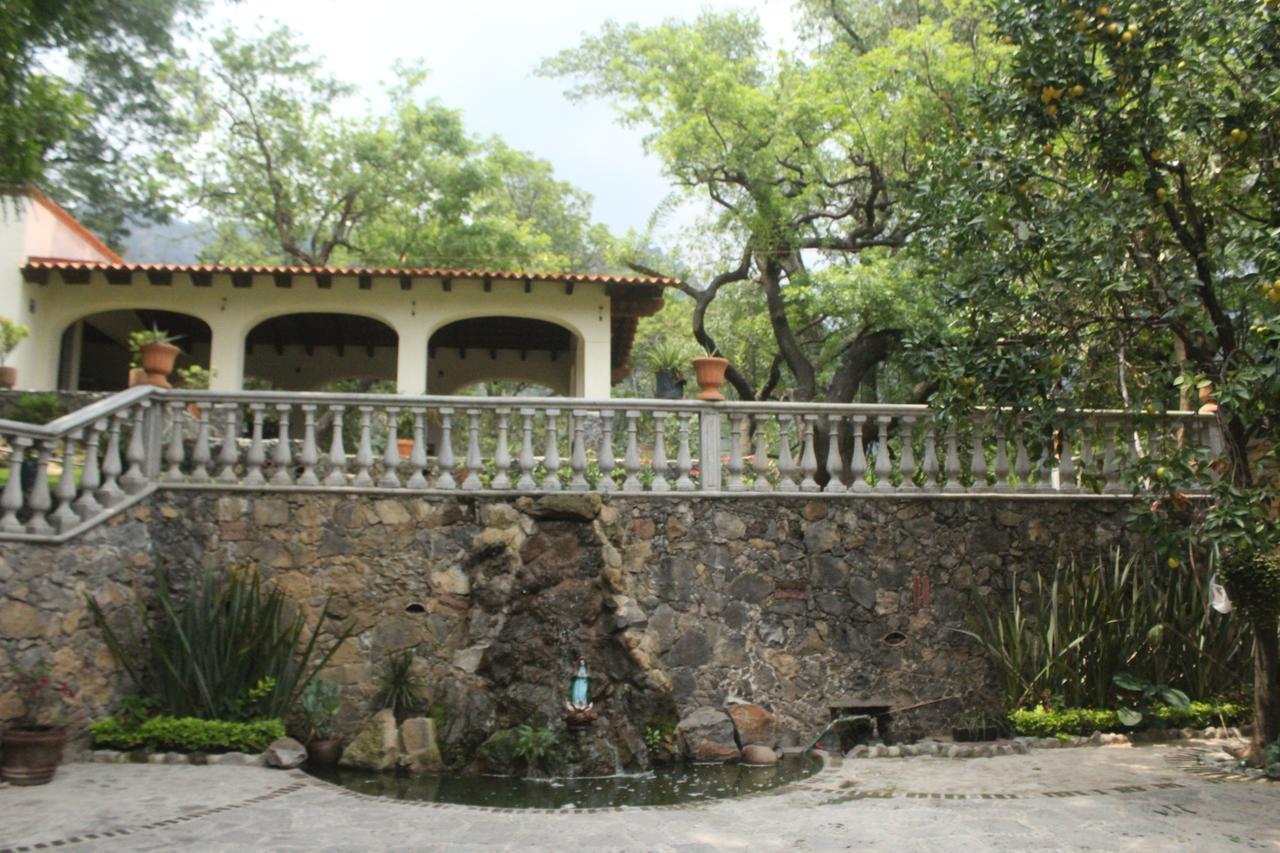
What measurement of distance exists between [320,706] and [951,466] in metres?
5.63

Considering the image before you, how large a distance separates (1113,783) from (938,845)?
1.99 metres

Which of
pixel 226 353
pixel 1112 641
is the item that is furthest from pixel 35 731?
pixel 1112 641

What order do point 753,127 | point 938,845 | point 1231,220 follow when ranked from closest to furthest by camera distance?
point 938,845 → point 1231,220 → point 753,127

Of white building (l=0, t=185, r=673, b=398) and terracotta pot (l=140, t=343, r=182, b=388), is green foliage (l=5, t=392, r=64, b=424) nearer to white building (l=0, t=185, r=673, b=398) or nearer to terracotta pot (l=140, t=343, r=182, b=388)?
terracotta pot (l=140, t=343, r=182, b=388)

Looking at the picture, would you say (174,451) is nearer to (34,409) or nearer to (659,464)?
(34,409)

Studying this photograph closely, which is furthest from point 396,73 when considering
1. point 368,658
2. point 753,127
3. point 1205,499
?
point 1205,499

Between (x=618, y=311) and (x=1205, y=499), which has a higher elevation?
(x=618, y=311)

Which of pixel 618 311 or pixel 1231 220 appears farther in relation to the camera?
pixel 618 311

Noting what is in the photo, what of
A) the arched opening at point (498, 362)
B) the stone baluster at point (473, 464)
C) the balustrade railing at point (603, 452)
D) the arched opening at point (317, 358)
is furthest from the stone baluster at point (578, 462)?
the arched opening at point (317, 358)

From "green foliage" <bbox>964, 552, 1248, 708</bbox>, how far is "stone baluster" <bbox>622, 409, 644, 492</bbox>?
10.2 ft

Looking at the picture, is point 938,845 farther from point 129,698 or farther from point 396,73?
point 396,73

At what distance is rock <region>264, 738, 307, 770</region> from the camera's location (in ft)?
23.5

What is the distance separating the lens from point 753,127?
16172mm

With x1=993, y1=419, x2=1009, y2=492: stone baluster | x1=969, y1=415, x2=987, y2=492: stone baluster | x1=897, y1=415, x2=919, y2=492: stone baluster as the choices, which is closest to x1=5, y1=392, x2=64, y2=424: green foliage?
x1=897, y1=415, x2=919, y2=492: stone baluster
